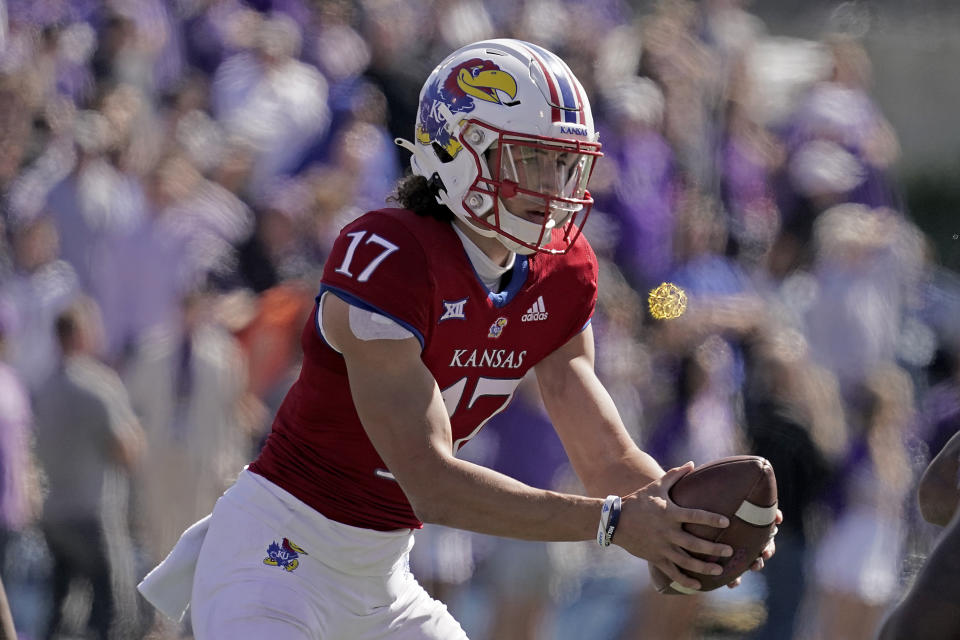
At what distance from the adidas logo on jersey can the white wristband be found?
1.94 feet

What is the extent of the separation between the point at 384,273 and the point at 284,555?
2.21ft

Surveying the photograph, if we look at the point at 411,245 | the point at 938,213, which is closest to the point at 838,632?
the point at 938,213

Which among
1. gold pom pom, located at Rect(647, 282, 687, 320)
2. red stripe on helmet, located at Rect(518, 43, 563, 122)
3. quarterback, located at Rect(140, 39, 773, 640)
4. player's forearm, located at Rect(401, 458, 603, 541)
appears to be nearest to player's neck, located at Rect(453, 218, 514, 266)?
quarterback, located at Rect(140, 39, 773, 640)

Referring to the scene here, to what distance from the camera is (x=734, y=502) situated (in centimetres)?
271

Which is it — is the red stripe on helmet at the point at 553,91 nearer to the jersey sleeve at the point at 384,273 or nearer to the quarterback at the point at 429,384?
the quarterback at the point at 429,384

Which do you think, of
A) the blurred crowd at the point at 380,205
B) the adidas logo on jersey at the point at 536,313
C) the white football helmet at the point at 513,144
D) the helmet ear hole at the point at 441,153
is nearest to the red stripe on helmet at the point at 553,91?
the white football helmet at the point at 513,144

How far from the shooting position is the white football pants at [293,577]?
9.66 feet

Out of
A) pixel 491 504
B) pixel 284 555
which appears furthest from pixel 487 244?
pixel 284 555

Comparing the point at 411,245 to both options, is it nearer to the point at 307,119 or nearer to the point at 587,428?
the point at 587,428

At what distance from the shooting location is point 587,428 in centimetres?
323

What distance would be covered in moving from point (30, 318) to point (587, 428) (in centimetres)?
276

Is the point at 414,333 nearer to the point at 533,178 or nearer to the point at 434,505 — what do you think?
the point at 434,505

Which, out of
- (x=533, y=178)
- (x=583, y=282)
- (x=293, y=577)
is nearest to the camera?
(x=293, y=577)

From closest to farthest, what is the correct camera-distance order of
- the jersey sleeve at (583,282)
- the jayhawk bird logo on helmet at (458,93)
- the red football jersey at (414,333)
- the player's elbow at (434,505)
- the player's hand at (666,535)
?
1. the player's hand at (666,535)
2. the player's elbow at (434,505)
3. the red football jersey at (414,333)
4. the jayhawk bird logo on helmet at (458,93)
5. the jersey sleeve at (583,282)
